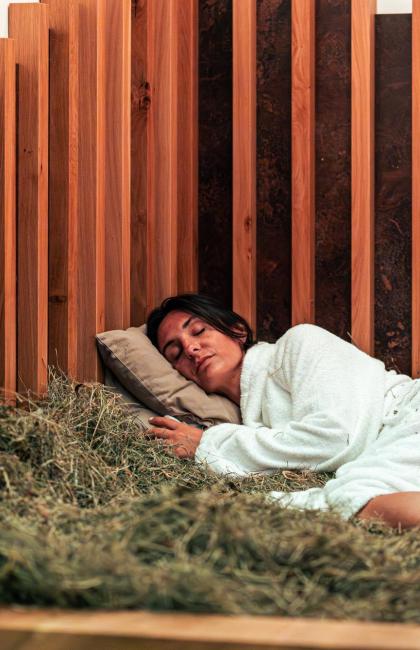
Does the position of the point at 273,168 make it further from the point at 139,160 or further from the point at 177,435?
the point at 177,435

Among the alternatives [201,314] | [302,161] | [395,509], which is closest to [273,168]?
[302,161]

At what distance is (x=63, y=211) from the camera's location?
7.11ft

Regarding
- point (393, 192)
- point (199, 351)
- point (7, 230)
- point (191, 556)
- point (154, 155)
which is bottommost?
point (191, 556)

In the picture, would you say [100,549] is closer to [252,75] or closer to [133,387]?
[133,387]

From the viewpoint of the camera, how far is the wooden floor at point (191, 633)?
0.89 m

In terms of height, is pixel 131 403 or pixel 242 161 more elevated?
pixel 242 161

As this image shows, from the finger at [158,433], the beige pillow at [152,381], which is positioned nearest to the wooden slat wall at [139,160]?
the beige pillow at [152,381]

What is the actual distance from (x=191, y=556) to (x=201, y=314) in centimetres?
139

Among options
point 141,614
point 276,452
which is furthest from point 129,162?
point 141,614

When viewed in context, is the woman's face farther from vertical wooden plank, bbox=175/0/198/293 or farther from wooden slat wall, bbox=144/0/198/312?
vertical wooden plank, bbox=175/0/198/293

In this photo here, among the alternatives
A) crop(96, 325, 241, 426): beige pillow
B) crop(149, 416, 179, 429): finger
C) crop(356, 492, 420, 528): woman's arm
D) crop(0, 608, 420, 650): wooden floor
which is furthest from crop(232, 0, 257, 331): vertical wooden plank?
Answer: crop(0, 608, 420, 650): wooden floor

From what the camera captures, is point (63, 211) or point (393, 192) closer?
point (63, 211)

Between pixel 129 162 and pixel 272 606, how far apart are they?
157 cm

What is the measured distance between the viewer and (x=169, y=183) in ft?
8.49
